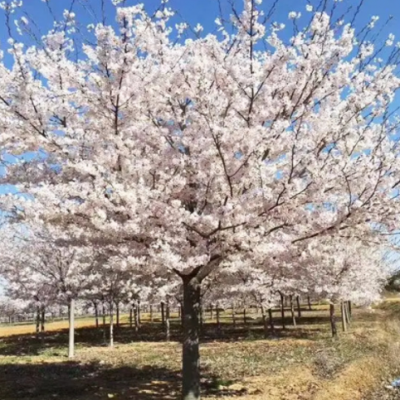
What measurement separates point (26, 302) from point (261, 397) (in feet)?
94.2

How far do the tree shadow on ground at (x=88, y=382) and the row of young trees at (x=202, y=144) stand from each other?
5441mm

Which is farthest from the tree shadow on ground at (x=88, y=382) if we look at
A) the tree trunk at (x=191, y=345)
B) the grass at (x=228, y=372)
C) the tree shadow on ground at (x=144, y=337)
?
the tree shadow on ground at (x=144, y=337)

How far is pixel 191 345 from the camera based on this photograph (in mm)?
9273

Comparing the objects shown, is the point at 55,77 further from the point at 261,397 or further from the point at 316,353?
the point at 316,353

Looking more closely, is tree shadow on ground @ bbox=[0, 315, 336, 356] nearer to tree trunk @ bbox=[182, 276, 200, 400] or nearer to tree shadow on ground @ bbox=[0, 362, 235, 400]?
tree shadow on ground @ bbox=[0, 362, 235, 400]

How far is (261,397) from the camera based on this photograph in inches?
431

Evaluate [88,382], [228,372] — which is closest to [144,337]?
[228,372]

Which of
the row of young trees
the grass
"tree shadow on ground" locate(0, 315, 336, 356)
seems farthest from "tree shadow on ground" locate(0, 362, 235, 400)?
"tree shadow on ground" locate(0, 315, 336, 356)

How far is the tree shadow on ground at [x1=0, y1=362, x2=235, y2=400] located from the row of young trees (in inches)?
214

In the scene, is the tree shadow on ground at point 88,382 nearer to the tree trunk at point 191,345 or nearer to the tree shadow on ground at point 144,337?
the tree trunk at point 191,345

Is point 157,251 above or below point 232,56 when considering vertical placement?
below

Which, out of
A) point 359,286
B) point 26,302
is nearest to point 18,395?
point 359,286

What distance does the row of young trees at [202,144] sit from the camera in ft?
23.0

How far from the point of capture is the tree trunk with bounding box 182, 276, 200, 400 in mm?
9070
